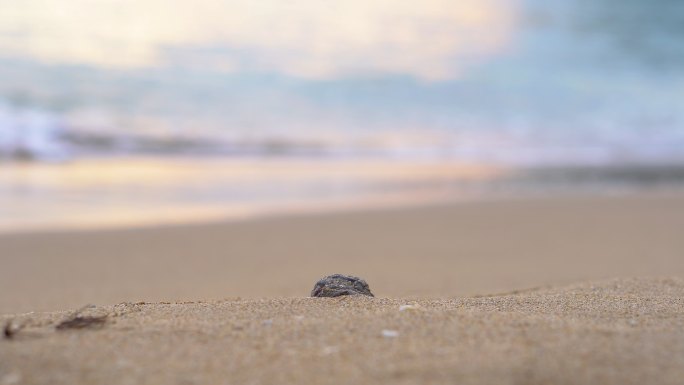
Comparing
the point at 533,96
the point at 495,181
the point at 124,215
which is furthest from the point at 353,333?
the point at 533,96

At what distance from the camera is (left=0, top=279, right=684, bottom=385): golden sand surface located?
5.80 feet

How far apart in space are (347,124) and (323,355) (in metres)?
15.1

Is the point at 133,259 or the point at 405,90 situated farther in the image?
the point at 405,90

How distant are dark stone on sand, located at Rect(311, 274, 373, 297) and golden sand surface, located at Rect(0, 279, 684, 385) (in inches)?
3.6

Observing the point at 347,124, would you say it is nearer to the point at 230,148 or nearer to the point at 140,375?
the point at 230,148

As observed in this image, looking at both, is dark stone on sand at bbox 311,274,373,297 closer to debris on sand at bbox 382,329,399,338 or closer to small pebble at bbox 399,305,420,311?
small pebble at bbox 399,305,420,311

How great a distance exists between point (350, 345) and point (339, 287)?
0.72 metres

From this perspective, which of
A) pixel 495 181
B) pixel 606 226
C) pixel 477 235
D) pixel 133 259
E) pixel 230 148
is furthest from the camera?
pixel 230 148

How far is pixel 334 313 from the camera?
2.34 meters

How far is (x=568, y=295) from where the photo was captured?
2.95 meters

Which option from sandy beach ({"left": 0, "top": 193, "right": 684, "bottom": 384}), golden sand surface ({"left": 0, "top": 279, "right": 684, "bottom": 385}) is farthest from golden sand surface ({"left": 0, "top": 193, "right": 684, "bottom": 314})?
golden sand surface ({"left": 0, "top": 279, "right": 684, "bottom": 385})

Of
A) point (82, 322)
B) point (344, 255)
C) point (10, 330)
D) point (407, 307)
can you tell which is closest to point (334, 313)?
point (407, 307)

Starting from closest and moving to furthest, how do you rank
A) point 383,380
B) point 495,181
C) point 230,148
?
point 383,380
point 495,181
point 230,148

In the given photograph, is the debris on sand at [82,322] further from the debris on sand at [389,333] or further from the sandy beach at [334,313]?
the debris on sand at [389,333]
